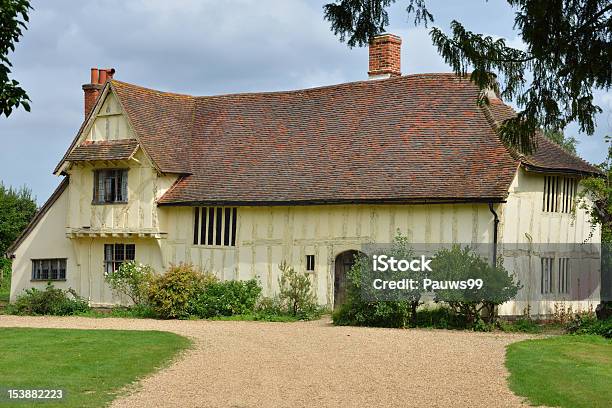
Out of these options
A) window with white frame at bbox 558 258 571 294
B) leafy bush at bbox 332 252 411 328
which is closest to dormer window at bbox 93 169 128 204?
leafy bush at bbox 332 252 411 328

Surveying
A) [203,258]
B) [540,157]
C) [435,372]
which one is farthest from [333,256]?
[435,372]

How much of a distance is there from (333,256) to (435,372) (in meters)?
10.2

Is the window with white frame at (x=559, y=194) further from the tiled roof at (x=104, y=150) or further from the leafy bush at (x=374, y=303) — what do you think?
the tiled roof at (x=104, y=150)

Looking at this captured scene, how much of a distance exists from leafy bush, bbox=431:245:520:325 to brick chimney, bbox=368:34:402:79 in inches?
323

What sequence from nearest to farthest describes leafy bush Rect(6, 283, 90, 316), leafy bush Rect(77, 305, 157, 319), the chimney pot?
leafy bush Rect(77, 305, 157, 319) → leafy bush Rect(6, 283, 90, 316) → the chimney pot

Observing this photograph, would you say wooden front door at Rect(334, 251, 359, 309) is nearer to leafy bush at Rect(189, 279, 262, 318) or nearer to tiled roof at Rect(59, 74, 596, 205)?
tiled roof at Rect(59, 74, 596, 205)

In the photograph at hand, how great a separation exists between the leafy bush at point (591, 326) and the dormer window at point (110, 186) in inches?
509

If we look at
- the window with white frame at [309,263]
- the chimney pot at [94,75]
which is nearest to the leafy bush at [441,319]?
the window with white frame at [309,263]

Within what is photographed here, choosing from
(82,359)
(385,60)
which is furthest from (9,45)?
(385,60)

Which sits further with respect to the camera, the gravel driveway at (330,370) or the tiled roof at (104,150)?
the tiled roof at (104,150)

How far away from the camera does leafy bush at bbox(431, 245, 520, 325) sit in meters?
21.4

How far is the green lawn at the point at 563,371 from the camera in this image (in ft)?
40.8

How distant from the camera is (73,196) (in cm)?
2831

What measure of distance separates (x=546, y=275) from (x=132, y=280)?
36.6 ft
